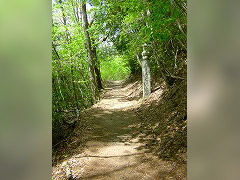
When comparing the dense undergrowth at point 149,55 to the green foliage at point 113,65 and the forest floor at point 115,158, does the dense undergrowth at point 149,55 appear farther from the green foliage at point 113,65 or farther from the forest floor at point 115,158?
the green foliage at point 113,65

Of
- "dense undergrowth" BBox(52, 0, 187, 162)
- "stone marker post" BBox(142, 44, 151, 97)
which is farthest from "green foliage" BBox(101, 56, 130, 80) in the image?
"stone marker post" BBox(142, 44, 151, 97)

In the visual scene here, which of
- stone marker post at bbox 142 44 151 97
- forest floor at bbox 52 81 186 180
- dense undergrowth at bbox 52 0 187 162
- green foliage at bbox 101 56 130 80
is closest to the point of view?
forest floor at bbox 52 81 186 180

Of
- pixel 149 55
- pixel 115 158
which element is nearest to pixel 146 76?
pixel 149 55

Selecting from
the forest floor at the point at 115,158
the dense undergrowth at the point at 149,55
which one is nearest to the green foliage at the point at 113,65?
the dense undergrowth at the point at 149,55

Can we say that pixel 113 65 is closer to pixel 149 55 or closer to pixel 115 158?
pixel 149 55

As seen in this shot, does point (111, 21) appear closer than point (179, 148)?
No

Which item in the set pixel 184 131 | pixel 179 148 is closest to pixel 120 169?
pixel 179 148

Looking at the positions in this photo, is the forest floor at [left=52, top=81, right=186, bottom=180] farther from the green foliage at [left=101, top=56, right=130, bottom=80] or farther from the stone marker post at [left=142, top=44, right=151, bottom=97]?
the green foliage at [left=101, top=56, right=130, bottom=80]

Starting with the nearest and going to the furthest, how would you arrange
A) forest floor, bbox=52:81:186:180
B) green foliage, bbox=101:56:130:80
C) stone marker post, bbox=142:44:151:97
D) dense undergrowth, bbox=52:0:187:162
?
1. forest floor, bbox=52:81:186:180
2. dense undergrowth, bbox=52:0:187:162
3. stone marker post, bbox=142:44:151:97
4. green foliage, bbox=101:56:130:80

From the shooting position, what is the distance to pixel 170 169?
4.67m
